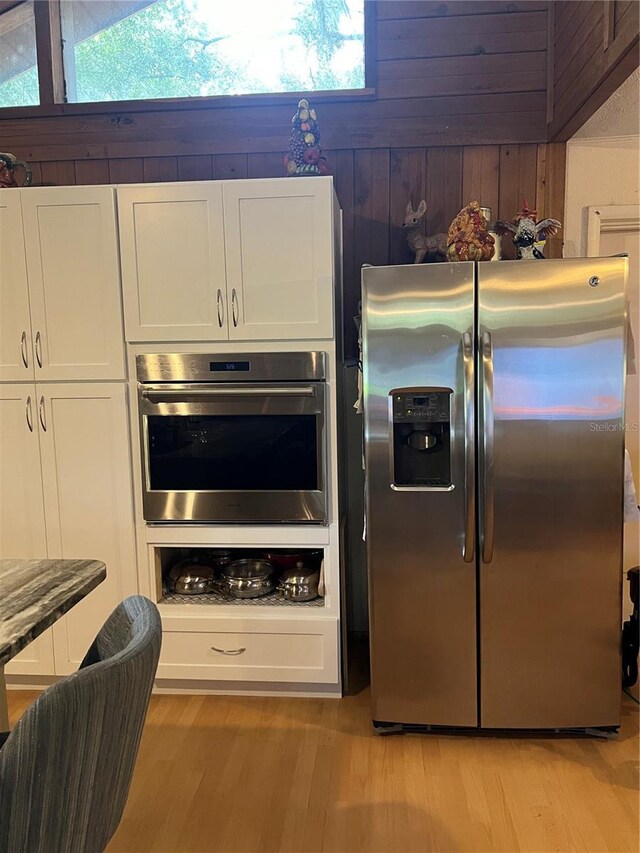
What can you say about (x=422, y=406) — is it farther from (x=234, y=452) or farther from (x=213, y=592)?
(x=213, y=592)

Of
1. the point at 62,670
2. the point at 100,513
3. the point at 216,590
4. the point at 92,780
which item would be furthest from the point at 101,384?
the point at 92,780

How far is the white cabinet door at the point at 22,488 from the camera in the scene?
2.49 meters

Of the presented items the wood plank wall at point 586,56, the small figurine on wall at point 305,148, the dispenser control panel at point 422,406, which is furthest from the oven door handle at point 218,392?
the wood plank wall at point 586,56

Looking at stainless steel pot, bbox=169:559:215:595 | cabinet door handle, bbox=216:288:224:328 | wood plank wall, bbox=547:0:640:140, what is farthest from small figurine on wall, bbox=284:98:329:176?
stainless steel pot, bbox=169:559:215:595

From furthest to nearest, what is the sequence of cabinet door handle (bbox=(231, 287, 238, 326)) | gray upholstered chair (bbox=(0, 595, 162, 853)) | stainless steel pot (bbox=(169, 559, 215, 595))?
stainless steel pot (bbox=(169, 559, 215, 595)) < cabinet door handle (bbox=(231, 287, 238, 326)) < gray upholstered chair (bbox=(0, 595, 162, 853))

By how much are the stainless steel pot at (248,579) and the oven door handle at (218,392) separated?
738 mm

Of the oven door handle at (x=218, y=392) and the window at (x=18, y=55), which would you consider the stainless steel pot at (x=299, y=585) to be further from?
the window at (x=18, y=55)

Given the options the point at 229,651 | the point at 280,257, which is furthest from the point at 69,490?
the point at 280,257

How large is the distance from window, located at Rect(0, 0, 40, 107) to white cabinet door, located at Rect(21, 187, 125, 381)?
907 mm

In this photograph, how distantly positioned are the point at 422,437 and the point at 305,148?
122cm

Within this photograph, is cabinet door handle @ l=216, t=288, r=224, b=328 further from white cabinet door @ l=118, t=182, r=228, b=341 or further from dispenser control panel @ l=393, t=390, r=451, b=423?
dispenser control panel @ l=393, t=390, r=451, b=423

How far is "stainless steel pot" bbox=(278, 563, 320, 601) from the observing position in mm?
2490

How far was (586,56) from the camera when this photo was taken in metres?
2.13

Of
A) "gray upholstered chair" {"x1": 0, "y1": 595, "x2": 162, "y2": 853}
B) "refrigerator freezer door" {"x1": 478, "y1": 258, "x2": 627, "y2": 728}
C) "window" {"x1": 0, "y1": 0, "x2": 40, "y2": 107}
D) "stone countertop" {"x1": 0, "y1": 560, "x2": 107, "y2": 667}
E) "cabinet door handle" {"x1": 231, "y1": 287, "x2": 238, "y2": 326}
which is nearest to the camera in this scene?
"gray upholstered chair" {"x1": 0, "y1": 595, "x2": 162, "y2": 853}
